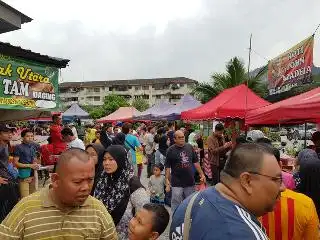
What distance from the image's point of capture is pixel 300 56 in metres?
7.58

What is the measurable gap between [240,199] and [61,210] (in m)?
1.11

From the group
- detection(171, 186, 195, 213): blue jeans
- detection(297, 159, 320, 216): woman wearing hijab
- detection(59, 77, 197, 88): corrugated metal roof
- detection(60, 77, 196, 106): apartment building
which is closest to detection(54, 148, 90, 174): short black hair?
detection(297, 159, 320, 216): woman wearing hijab

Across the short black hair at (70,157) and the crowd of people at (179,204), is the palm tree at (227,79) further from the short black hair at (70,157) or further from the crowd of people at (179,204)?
the short black hair at (70,157)

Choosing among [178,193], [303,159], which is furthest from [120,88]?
[303,159]

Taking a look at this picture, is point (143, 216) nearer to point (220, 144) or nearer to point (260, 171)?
point (260, 171)

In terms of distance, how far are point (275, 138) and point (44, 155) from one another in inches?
399

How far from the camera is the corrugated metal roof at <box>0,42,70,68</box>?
20.8 ft

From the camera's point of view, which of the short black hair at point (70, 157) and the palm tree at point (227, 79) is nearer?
the short black hair at point (70, 157)

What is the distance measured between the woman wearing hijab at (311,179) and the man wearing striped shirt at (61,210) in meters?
2.91

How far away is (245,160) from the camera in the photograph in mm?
1817

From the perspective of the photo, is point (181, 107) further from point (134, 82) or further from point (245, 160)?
point (134, 82)

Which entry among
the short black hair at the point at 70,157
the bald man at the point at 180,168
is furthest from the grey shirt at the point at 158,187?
the short black hair at the point at 70,157

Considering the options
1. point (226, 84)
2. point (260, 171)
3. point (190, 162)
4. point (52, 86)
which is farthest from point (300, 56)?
point (226, 84)

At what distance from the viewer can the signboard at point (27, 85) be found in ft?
21.1
